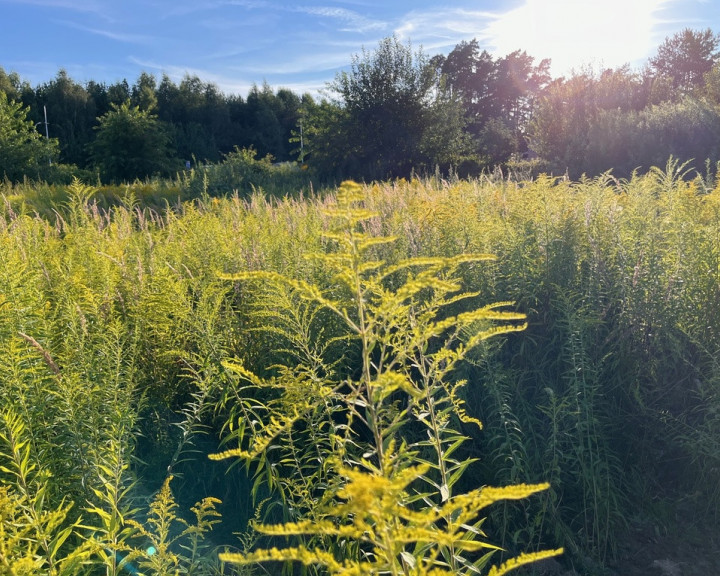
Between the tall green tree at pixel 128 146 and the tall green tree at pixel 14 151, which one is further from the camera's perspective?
the tall green tree at pixel 14 151

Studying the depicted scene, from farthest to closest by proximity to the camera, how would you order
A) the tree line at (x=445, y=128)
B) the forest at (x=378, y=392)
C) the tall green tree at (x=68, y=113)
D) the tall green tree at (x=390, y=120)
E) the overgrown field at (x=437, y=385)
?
the tall green tree at (x=68, y=113) < the tall green tree at (x=390, y=120) < the tree line at (x=445, y=128) < the overgrown field at (x=437, y=385) < the forest at (x=378, y=392)

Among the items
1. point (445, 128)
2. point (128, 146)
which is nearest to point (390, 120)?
point (445, 128)

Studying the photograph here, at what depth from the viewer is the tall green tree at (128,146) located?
22.1m

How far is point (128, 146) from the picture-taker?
23000 millimetres

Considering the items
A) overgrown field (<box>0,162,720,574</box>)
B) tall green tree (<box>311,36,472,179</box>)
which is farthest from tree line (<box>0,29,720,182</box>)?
overgrown field (<box>0,162,720,574</box>)

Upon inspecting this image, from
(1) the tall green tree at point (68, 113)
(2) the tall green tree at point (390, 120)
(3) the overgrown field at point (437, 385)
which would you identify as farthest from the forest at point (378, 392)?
(1) the tall green tree at point (68, 113)

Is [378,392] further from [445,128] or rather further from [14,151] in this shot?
[14,151]

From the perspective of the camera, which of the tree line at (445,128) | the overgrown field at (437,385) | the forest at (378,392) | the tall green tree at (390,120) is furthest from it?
the tall green tree at (390,120)

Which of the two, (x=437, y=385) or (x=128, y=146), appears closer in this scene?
(x=437, y=385)

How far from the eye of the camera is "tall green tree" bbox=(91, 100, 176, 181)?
2208cm

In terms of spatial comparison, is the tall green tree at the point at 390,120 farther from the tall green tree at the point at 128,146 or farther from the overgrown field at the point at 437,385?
the overgrown field at the point at 437,385

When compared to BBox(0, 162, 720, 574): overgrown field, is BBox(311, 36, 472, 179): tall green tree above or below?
above

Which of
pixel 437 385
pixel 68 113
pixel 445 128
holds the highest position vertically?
pixel 68 113

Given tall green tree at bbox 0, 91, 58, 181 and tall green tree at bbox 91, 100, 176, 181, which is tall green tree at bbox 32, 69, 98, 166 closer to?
tall green tree at bbox 0, 91, 58, 181
